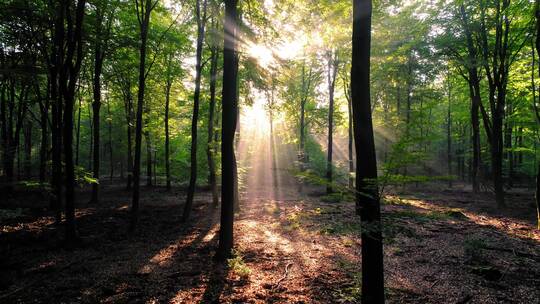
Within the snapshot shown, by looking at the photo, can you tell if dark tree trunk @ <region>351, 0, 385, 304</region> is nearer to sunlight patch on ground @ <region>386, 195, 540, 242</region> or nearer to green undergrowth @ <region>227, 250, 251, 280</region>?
green undergrowth @ <region>227, 250, 251, 280</region>

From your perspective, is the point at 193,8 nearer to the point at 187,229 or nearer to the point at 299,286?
the point at 187,229

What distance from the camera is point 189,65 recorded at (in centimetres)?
2331

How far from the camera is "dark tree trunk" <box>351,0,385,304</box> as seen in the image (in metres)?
4.41

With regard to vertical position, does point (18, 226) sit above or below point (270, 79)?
below

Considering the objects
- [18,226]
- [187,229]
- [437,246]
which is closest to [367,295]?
[437,246]

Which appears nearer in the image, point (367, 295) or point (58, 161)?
point (367, 295)

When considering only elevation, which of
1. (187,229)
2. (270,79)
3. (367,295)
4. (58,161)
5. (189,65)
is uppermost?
(189,65)

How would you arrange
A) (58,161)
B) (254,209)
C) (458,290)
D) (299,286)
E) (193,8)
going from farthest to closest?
(254,209) < (193,8) < (58,161) < (299,286) < (458,290)

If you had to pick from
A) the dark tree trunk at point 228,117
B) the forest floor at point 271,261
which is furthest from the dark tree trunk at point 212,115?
the dark tree trunk at point 228,117

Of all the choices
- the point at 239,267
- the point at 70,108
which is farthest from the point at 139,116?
the point at 239,267

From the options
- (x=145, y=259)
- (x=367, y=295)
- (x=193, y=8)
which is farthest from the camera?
(x=193, y=8)

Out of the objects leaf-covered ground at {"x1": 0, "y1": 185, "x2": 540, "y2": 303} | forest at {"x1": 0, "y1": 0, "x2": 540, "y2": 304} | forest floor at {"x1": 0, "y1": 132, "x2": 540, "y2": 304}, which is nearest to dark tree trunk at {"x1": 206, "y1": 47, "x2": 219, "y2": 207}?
forest at {"x1": 0, "y1": 0, "x2": 540, "y2": 304}

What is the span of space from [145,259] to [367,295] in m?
7.06

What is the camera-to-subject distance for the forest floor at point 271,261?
5.95 m
